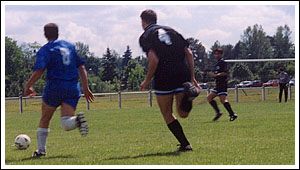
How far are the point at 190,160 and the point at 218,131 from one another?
168 inches

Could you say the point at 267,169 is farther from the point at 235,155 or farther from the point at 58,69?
the point at 58,69

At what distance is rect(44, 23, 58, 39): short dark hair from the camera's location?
707 centimetres

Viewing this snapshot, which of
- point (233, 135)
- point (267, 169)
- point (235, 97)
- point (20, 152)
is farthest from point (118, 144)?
Result: point (235, 97)

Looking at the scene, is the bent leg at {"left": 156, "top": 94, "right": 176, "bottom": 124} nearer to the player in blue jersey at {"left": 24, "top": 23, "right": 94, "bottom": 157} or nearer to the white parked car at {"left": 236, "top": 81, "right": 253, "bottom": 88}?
the player in blue jersey at {"left": 24, "top": 23, "right": 94, "bottom": 157}

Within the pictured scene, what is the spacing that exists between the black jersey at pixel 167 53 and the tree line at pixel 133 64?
0.77 m

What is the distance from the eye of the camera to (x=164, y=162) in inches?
260

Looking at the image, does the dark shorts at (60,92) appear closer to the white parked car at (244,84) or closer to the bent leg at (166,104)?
the bent leg at (166,104)

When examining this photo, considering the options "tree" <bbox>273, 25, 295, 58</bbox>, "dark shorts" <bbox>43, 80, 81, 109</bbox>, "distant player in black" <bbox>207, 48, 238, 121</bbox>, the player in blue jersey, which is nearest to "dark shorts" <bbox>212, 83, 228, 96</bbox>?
"distant player in black" <bbox>207, 48, 238, 121</bbox>

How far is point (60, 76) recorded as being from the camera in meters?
6.98

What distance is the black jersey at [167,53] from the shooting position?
23.2 ft

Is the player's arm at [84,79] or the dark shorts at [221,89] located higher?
the player's arm at [84,79]

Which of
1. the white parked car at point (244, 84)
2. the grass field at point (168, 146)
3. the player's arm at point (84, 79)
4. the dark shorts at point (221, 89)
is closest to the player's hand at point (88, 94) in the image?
the player's arm at point (84, 79)

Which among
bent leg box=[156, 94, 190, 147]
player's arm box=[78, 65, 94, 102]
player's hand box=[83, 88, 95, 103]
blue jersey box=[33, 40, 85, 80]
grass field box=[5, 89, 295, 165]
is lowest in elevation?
grass field box=[5, 89, 295, 165]

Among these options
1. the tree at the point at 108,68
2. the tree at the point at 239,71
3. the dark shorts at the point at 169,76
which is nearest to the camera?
the dark shorts at the point at 169,76
